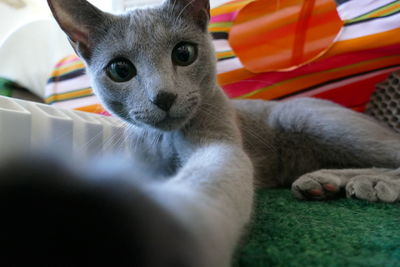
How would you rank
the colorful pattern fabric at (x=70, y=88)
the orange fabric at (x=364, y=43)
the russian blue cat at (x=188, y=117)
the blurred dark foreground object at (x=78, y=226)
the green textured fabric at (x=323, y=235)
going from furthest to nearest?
1. the colorful pattern fabric at (x=70, y=88)
2. the orange fabric at (x=364, y=43)
3. the russian blue cat at (x=188, y=117)
4. the green textured fabric at (x=323, y=235)
5. the blurred dark foreground object at (x=78, y=226)

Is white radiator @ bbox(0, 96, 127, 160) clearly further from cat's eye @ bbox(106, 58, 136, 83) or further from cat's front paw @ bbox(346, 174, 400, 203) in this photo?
cat's front paw @ bbox(346, 174, 400, 203)

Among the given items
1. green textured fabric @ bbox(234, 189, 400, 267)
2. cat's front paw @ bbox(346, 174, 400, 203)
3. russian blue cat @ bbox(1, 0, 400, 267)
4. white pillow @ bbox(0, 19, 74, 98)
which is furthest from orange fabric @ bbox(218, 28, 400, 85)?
white pillow @ bbox(0, 19, 74, 98)

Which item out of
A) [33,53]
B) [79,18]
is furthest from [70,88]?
[79,18]

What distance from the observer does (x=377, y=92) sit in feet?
4.72

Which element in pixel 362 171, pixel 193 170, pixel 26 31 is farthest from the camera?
pixel 26 31

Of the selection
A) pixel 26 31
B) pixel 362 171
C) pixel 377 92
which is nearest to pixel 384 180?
pixel 362 171

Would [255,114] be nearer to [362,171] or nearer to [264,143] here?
[264,143]

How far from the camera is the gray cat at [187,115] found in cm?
78

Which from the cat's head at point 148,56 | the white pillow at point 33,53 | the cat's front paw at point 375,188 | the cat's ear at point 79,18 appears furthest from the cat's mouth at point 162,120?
the white pillow at point 33,53

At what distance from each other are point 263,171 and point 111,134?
0.56m

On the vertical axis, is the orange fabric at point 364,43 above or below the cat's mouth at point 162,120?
above

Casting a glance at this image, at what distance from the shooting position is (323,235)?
0.64 meters

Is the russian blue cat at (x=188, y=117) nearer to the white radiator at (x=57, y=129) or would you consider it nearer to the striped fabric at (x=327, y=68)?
the white radiator at (x=57, y=129)

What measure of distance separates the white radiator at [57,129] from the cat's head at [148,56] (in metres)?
0.16
